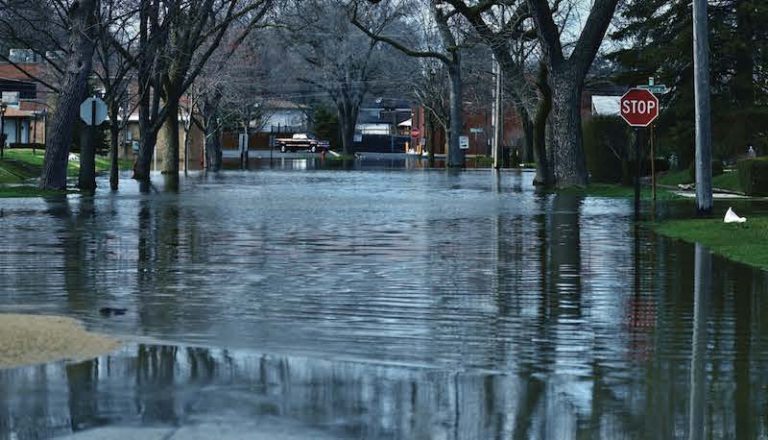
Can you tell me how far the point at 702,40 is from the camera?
2634 cm

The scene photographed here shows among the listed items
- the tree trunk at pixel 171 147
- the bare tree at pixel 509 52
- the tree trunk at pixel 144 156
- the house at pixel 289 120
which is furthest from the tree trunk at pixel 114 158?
the house at pixel 289 120

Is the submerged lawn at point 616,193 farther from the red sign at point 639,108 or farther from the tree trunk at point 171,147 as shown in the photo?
the tree trunk at point 171,147

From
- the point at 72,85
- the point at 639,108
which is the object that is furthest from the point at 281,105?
the point at 639,108

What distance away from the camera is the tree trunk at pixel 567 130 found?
1681 inches

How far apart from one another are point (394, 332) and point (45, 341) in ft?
9.32

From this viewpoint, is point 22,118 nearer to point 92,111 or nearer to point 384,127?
point 92,111

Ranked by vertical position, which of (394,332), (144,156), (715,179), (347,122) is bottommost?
(394,332)

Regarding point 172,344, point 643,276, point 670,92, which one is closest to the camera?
point 172,344

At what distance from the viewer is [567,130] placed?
140 feet

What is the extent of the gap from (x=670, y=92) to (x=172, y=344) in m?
41.4

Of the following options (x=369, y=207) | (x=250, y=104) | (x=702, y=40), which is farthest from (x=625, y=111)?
(x=250, y=104)

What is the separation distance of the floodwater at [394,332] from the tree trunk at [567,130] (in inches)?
706

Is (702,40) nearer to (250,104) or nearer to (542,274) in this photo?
(542,274)

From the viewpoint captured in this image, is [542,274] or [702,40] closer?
[542,274]
